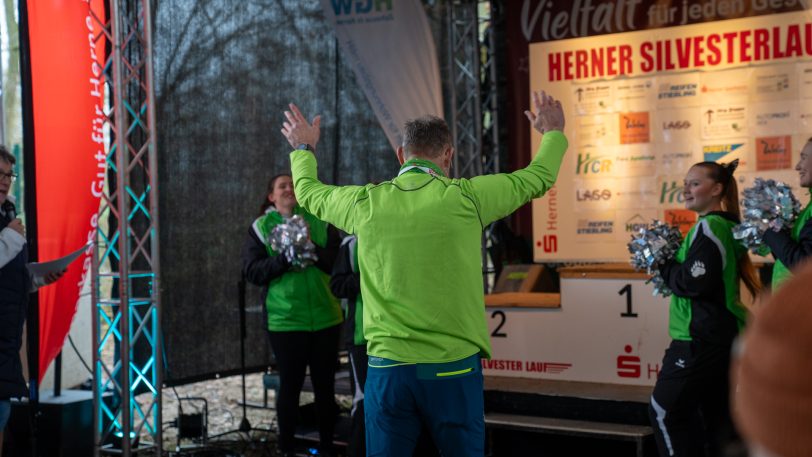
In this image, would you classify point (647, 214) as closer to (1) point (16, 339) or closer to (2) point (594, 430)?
(2) point (594, 430)

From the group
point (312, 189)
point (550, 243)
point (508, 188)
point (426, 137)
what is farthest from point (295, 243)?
point (550, 243)

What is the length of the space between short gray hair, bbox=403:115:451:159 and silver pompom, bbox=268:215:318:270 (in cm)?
236

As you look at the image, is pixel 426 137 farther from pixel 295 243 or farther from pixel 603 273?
pixel 603 273

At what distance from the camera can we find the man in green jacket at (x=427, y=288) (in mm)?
3072

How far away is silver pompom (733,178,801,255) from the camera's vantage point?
160 inches

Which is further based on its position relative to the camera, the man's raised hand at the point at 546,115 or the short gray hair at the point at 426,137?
the man's raised hand at the point at 546,115

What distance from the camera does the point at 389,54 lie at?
283 inches

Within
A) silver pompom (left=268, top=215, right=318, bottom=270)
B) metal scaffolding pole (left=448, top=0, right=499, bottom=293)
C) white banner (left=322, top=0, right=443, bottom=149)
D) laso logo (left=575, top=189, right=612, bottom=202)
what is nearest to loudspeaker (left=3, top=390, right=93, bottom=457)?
silver pompom (left=268, top=215, right=318, bottom=270)

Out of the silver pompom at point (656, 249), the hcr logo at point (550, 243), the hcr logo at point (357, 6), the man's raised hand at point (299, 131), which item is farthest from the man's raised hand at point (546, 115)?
the hcr logo at point (550, 243)

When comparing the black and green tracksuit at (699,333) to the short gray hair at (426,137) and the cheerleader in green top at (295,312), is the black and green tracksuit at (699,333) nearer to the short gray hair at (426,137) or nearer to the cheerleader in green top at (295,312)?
the short gray hair at (426,137)

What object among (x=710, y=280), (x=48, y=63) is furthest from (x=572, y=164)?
(x=48, y=63)

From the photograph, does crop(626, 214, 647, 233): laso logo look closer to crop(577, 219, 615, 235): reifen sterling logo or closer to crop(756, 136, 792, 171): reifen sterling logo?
crop(577, 219, 615, 235): reifen sterling logo

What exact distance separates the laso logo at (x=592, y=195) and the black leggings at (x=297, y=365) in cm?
322

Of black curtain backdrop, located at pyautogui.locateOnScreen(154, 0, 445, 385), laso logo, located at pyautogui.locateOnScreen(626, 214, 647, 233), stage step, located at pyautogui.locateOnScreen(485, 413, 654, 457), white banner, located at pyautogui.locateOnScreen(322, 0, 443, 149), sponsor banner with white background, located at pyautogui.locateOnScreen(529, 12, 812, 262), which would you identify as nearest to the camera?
stage step, located at pyautogui.locateOnScreen(485, 413, 654, 457)
